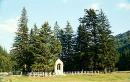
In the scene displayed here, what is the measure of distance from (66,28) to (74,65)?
36.8 ft

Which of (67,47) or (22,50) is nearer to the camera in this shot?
(22,50)

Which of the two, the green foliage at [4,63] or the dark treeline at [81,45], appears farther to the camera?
the green foliage at [4,63]

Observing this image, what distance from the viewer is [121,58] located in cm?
12812

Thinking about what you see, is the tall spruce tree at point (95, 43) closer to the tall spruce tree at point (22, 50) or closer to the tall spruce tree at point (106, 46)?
the tall spruce tree at point (106, 46)

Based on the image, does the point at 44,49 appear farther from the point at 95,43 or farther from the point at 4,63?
the point at 4,63

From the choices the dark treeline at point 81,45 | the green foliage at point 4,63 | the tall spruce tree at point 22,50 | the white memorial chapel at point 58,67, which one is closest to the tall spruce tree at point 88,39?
the dark treeline at point 81,45

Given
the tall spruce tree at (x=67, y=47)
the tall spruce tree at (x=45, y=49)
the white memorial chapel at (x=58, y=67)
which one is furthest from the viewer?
the tall spruce tree at (x=67, y=47)

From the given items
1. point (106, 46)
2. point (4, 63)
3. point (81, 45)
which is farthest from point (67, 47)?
point (4, 63)

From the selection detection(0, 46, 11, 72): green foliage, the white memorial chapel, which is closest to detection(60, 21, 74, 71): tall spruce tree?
the white memorial chapel

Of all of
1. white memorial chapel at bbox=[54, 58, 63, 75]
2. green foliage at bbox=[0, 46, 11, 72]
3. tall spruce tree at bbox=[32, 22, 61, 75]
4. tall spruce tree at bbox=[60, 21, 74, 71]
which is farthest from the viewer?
green foliage at bbox=[0, 46, 11, 72]

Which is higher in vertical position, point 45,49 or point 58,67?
point 45,49

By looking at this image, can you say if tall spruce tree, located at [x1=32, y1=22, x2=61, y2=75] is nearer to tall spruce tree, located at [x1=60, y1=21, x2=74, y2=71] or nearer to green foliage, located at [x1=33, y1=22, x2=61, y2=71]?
green foliage, located at [x1=33, y1=22, x2=61, y2=71]

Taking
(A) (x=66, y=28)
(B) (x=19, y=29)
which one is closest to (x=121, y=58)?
(A) (x=66, y=28)

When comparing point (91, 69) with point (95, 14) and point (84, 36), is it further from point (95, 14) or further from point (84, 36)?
point (95, 14)
